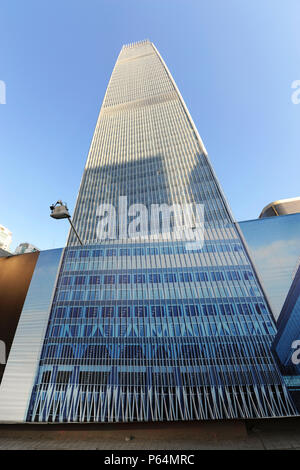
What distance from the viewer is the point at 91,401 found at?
622 inches

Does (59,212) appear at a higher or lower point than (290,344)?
higher

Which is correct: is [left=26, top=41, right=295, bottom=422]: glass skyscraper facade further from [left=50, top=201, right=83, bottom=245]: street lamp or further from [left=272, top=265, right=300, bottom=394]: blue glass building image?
[left=50, top=201, right=83, bottom=245]: street lamp

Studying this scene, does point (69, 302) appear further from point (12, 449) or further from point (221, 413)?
point (221, 413)

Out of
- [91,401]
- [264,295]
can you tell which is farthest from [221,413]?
[264,295]
